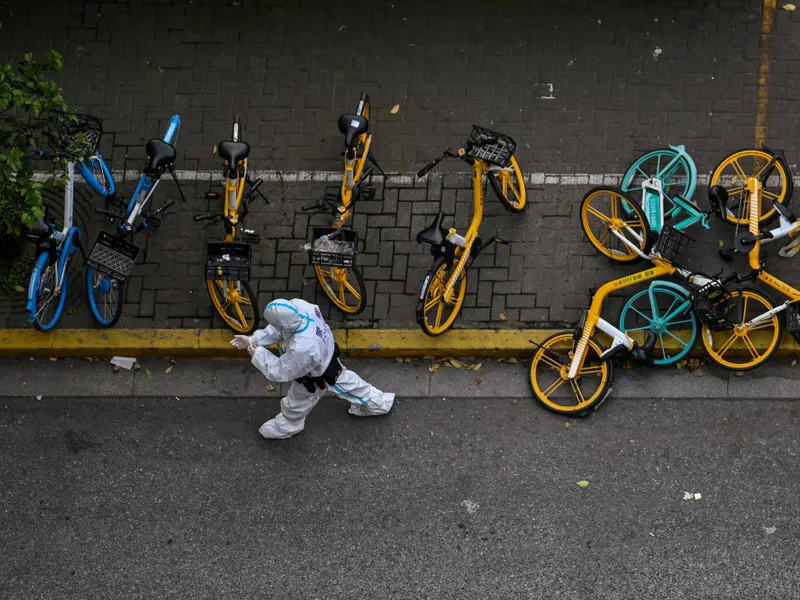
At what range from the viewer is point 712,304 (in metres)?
8.60

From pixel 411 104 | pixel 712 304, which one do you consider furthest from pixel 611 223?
pixel 411 104

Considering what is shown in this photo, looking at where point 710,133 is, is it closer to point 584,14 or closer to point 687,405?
point 584,14

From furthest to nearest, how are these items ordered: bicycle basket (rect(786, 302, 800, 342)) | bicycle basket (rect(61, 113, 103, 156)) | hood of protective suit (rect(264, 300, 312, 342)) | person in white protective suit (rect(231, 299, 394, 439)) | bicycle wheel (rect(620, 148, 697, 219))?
1. bicycle wheel (rect(620, 148, 697, 219))
2. bicycle basket (rect(786, 302, 800, 342))
3. bicycle basket (rect(61, 113, 103, 156))
4. person in white protective suit (rect(231, 299, 394, 439))
5. hood of protective suit (rect(264, 300, 312, 342))

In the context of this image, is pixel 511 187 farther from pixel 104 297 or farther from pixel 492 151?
pixel 104 297

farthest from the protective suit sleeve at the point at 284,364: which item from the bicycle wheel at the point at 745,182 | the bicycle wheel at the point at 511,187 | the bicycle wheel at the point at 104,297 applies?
the bicycle wheel at the point at 745,182

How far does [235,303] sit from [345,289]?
3.35ft

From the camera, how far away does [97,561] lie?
28.4 feet

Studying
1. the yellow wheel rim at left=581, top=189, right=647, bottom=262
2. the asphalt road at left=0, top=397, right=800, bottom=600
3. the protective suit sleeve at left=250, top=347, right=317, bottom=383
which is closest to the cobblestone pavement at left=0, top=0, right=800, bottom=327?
the yellow wheel rim at left=581, top=189, right=647, bottom=262

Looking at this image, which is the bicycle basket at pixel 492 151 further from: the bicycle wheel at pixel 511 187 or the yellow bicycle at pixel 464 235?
the bicycle wheel at pixel 511 187

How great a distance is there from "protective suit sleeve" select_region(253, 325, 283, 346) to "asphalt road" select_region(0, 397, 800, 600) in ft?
4.34

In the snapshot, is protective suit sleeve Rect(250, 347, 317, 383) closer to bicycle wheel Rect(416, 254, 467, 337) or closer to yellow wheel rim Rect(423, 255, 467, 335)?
bicycle wheel Rect(416, 254, 467, 337)

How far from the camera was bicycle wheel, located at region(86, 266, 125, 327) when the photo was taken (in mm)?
9102

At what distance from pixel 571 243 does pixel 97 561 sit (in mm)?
5233

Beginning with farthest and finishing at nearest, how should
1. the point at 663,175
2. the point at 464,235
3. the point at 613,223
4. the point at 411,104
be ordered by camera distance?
the point at 411,104 < the point at 663,175 < the point at 464,235 < the point at 613,223
